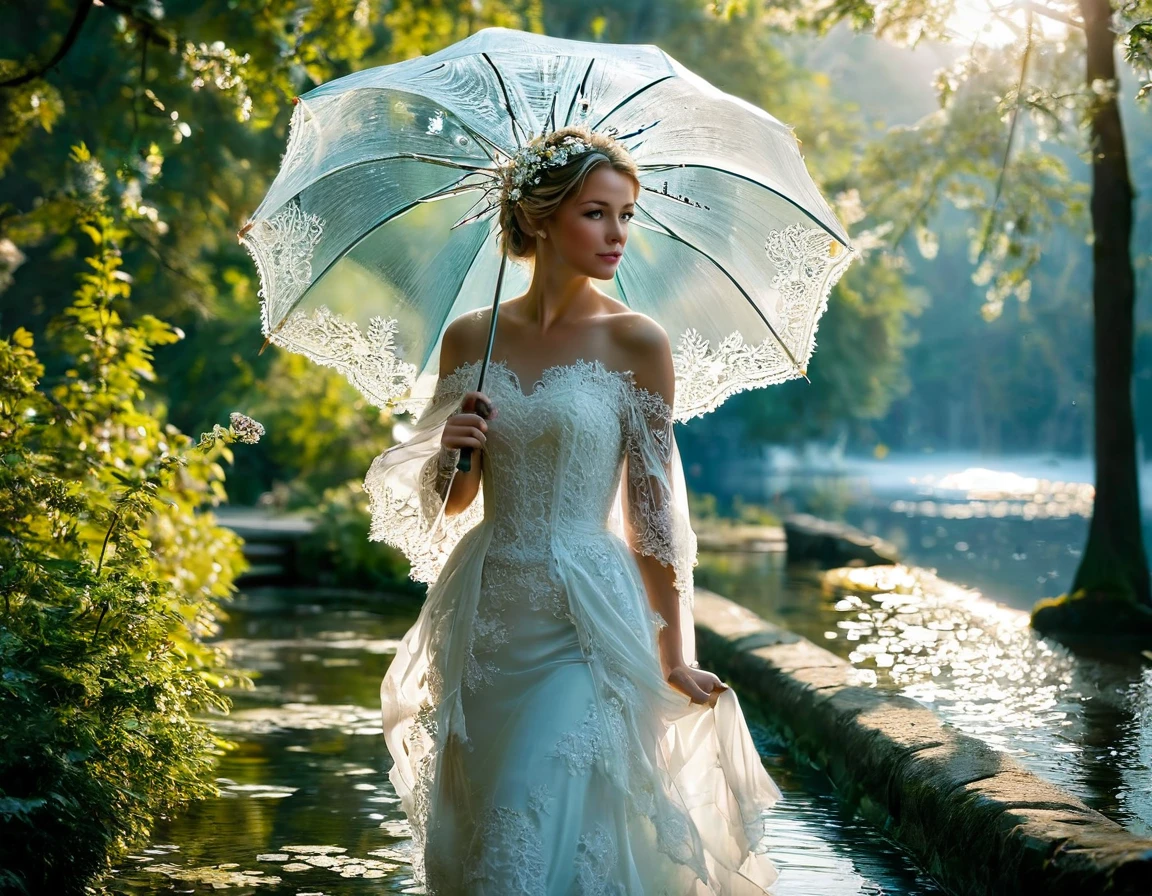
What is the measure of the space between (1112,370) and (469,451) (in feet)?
29.8

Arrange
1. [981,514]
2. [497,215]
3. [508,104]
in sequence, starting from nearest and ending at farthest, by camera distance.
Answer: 1. [508,104]
2. [497,215]
3. [981,514]

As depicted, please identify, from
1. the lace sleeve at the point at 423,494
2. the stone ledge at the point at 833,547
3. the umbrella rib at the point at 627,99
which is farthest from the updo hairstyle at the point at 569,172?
the stone ledge at the point at 833,547

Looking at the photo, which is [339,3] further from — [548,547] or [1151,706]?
[548,547]

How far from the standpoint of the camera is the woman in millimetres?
3918

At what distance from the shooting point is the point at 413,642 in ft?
14.7

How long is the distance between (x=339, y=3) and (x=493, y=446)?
9937 mm

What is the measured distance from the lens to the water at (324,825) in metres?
5.20

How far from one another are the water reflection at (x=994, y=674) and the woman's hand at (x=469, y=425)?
10.3 feet

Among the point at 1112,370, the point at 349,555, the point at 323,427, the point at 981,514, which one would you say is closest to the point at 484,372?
the point at 1112,370

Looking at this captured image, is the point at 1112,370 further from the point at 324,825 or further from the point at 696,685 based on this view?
the point at 696,685

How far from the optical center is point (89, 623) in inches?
206

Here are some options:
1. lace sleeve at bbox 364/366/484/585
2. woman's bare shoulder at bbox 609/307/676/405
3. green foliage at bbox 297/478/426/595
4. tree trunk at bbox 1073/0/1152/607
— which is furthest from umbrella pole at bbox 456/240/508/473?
green foliage at bbox 297/478/426/595

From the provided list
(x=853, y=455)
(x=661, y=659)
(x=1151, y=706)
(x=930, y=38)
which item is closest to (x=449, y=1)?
(x=930, y=38)

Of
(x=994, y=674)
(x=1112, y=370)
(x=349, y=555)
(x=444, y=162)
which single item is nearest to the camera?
(x=444, y=162)
